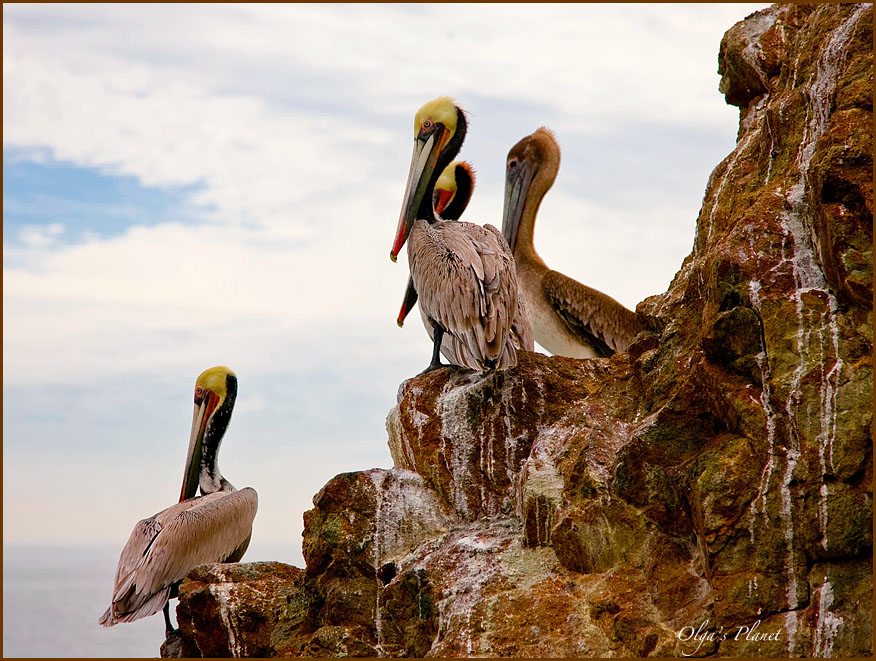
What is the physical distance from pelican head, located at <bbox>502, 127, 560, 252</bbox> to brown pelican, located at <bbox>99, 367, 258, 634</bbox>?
411cm

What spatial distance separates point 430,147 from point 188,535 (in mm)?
3552

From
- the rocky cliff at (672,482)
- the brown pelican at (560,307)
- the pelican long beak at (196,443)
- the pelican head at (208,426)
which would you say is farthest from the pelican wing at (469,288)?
the pelican long beak at (196,443)

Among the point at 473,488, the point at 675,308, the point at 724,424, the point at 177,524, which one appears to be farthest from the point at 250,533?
the point at 724,424

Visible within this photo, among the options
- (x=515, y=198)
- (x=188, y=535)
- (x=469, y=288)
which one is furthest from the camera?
(x=515, y=198)

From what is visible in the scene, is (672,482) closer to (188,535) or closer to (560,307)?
(188,535)

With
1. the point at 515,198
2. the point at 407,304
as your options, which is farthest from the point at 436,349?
the point at 515,198

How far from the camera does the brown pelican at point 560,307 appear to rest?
9.84 m

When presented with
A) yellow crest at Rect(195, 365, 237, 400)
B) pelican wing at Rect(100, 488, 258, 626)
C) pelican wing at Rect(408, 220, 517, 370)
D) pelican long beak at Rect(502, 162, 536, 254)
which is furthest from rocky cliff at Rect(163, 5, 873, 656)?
pelican long beak at Rect(502, 162, 536, 254)

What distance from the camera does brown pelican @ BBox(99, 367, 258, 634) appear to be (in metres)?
7.57

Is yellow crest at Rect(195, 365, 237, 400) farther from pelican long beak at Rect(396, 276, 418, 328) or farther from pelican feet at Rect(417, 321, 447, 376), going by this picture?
pelican feet at Rect(417, 321, 447, 376)

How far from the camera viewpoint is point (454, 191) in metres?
9.15

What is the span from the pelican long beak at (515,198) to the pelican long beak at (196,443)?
384 cm

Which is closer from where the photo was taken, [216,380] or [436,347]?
[436,347]

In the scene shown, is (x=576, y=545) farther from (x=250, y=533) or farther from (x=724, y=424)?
(x=250, y=533)
